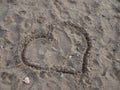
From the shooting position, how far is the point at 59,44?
328 cm

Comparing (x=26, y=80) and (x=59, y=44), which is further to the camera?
(x=59, y=44)

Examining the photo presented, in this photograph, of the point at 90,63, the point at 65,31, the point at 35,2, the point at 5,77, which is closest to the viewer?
the point at 5,77

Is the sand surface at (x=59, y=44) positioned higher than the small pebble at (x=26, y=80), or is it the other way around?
the sand surface at (x=59, y=44)

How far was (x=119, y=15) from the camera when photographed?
367cm

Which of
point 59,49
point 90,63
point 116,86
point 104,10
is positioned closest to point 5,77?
point 59,49

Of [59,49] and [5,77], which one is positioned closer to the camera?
[5,77]

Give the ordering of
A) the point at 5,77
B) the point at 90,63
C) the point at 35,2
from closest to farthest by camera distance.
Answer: the point at 5,77
the point at 90,63
the point at 35,2

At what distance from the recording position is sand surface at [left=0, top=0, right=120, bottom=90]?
9.73 feet

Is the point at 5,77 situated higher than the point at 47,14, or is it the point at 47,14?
the point at 47,14

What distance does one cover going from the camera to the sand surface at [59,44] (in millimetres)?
2967

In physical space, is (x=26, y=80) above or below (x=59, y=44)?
below

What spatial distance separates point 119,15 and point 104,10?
21 cm

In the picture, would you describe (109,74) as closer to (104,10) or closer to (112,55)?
(112,55)

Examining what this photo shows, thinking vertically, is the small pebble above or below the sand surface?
below
